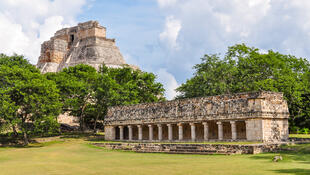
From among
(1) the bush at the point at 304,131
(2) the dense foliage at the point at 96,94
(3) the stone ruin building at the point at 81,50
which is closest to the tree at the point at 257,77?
(1) the bush at the point at 304,131

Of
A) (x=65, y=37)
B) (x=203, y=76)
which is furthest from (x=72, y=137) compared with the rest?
(x=65, y=37)

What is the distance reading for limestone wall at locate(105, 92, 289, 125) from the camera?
1072 inches

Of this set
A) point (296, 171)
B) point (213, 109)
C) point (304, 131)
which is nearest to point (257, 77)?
point (304, 131)

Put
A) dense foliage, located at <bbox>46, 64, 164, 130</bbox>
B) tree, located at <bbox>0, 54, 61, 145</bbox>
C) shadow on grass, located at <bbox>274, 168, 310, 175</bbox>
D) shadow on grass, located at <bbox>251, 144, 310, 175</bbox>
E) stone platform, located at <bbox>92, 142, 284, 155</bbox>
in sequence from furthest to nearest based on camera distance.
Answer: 1. dense foliage, located at <bbox>46, 64, 164, 130</bbox>
2. tree, located at <bbox>0, 54, 61, 145</bbox>
3. stone platform, located at <bbox>92, 142, 284, 155</bbox>
4. shadow on grass, located at <bbox>251, 144, 310, 175</bbox>
5. shadow on grass, located at <bbox>274, 168, 310, 175</bbox>

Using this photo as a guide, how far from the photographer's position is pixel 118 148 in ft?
101

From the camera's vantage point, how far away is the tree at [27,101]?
3462cm

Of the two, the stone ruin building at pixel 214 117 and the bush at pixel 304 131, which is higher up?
the stone ruin building at pixel 214 117

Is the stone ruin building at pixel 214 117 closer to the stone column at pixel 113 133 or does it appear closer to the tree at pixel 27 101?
the stone column at pixel 113 133

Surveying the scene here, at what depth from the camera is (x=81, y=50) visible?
266 ft

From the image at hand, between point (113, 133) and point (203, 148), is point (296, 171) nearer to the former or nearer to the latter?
point (203, 148)

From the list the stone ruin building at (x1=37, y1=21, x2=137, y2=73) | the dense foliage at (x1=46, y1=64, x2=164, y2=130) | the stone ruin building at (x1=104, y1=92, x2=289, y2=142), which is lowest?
the stone ruin building at (x1=104, y1=92, x2=289, y2=142)

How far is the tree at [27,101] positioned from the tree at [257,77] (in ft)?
58.6

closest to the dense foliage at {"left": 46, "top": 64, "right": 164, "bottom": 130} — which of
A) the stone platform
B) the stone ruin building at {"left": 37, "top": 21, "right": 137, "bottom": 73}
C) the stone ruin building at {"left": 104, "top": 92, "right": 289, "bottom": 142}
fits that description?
the stone ruin building at {"left": 104, "top": 92, "right": 289, "bottom": 142}

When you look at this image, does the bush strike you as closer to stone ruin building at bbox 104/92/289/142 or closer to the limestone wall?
stone ruin building at bbox 104/92/289/142
